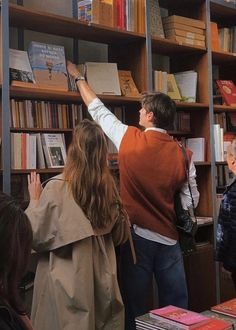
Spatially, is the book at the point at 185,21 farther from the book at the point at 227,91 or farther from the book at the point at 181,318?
the book at the point at 181,318

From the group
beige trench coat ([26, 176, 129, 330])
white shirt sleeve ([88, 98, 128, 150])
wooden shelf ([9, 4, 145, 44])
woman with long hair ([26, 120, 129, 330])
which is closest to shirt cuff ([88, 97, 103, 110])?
white shirt sleeve ([88, 98, 128, 150])

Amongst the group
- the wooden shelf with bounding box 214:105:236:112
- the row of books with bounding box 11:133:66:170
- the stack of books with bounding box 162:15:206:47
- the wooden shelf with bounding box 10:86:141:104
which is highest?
the stack of books with bounding box 162:15:206:47

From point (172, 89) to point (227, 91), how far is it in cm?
74

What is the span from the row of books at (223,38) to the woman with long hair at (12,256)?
9.97 feet

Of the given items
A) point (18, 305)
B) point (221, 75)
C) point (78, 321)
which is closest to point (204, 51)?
point (221, 75)

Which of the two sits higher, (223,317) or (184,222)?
(184,222)

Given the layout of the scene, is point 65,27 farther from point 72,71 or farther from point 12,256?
point 12,256

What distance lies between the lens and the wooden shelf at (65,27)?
2.58 m

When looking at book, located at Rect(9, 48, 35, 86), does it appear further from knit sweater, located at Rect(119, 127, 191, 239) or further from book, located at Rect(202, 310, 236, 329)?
book, located at Rect(202, 310, 236, 329)

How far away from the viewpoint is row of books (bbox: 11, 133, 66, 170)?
2.56 meters

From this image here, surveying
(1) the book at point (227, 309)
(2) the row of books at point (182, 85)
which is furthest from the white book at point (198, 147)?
(1) the book at point (227, 309)

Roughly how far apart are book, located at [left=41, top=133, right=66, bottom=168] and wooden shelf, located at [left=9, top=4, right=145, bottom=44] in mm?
671

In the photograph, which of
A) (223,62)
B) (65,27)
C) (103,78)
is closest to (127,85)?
(103,78)

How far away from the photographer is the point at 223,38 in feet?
13.2
